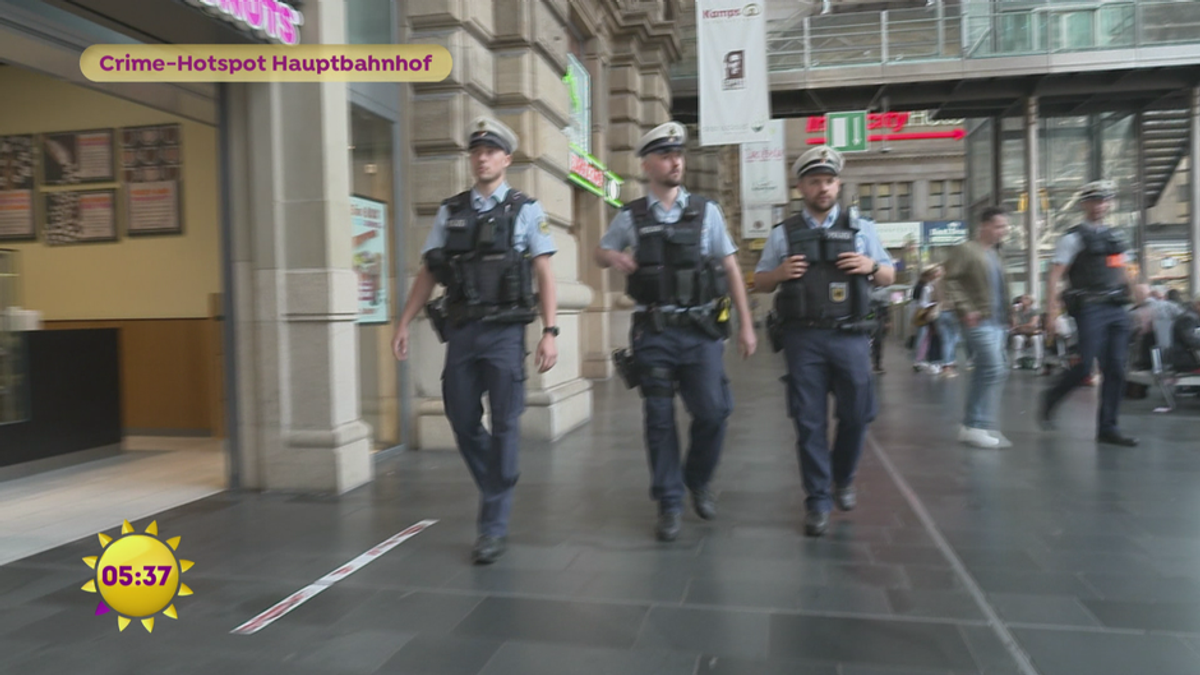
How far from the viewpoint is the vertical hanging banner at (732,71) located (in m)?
10.8

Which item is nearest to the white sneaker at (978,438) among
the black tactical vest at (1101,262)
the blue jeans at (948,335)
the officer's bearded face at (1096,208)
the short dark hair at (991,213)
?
the black tactical vest at (1101,262)

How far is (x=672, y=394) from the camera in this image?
4316 mm

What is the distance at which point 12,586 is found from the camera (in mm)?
3770

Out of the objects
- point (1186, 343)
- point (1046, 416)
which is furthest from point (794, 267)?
point (1186, 343)

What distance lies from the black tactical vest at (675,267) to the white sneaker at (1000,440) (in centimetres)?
376

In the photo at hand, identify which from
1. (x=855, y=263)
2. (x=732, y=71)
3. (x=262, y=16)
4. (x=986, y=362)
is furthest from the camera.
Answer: (x=732, y=71)

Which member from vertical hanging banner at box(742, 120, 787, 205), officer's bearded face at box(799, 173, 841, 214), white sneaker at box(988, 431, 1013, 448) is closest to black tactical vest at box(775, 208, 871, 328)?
officer's bearded face at box(799, 173, 841, 214)

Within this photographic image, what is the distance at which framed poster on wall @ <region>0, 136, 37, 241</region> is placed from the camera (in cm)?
869

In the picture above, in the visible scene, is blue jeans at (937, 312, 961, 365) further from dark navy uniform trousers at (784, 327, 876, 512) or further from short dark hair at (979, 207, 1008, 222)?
dark navy uniform trousers at (784, 327, 876, 512)

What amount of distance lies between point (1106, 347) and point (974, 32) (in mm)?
14298

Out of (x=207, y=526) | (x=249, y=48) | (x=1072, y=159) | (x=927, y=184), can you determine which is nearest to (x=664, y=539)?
(x=207, y=526)

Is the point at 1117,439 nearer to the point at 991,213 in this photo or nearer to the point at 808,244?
the point at 991,213

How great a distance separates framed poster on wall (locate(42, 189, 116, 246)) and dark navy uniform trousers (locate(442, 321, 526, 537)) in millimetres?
6376

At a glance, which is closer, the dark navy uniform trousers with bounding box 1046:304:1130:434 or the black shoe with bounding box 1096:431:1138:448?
the dark navy uniform trousers with bounding box 1046:304:1130:434
